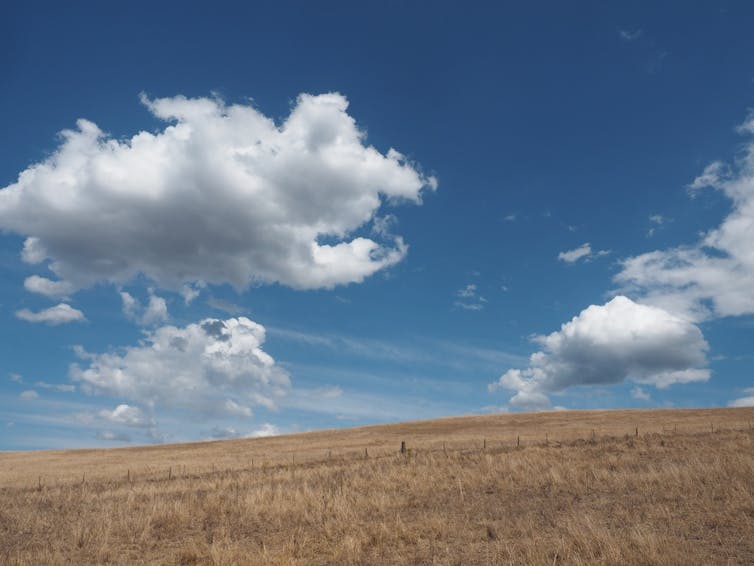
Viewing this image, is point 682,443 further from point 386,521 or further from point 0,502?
point 0,502

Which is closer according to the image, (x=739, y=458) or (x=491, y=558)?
(x=491, y=558)

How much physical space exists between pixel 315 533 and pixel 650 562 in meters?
7.32

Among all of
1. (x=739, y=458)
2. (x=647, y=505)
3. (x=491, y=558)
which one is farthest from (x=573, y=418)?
(x=491, y=558)

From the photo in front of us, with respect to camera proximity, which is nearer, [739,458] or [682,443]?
[739,458]

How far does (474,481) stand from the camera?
18.8m

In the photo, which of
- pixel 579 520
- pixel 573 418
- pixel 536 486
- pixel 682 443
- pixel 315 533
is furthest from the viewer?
pixel 573 418

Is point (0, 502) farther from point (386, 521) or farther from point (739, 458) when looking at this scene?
point (739, 458)

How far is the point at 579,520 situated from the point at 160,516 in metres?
11.2

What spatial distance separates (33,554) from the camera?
12.0m

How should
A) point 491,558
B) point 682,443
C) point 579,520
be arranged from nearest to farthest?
point 491,558 < point 579,520 < point 682,443

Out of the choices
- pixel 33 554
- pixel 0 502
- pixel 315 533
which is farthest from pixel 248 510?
pixel 0 502

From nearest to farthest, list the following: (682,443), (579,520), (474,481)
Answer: (579,520) < (474,481) < (682,443)

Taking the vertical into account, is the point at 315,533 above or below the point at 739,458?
below

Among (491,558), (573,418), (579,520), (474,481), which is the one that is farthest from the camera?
(573,418)
